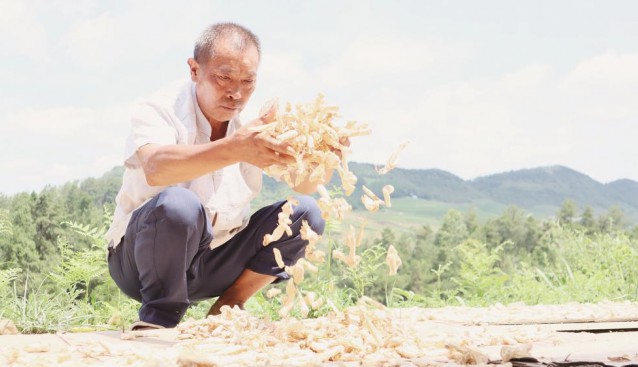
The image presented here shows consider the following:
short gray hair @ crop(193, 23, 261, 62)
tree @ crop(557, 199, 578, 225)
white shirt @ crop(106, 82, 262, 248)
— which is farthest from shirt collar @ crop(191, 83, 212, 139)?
tree @ crop(557, 199, 578, 225)

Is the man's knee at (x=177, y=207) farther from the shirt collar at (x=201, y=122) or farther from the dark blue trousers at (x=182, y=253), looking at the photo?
the shirt collar at (x=201, y=122)

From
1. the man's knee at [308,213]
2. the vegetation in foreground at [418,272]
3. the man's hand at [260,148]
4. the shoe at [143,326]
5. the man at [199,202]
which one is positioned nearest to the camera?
the man's hand at [260,148]

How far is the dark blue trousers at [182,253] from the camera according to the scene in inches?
123

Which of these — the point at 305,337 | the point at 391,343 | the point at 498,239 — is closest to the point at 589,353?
the point at 391,343

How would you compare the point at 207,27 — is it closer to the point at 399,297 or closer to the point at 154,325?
the point at 154,325

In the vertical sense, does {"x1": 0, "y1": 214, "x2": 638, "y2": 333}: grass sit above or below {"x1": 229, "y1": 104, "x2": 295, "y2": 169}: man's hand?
below

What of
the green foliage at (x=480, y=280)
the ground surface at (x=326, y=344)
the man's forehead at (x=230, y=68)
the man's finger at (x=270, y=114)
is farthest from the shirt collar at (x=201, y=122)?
the green foliage at (x=480, y=280)

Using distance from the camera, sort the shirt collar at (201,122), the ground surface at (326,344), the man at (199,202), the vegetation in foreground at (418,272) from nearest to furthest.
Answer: the ground surface at (326,344)
the man at (199,202)
the shirt collar at (201,122)
the vegetation in foreground at (418,272)

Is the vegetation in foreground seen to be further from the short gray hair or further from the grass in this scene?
the short gray hair

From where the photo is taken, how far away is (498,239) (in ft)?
26.0

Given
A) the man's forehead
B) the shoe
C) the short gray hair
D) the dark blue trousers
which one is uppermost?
the short gray hair

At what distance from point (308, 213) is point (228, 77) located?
2.70 ft

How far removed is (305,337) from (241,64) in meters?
1.13

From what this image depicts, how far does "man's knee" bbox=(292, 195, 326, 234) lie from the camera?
356 centimetres
